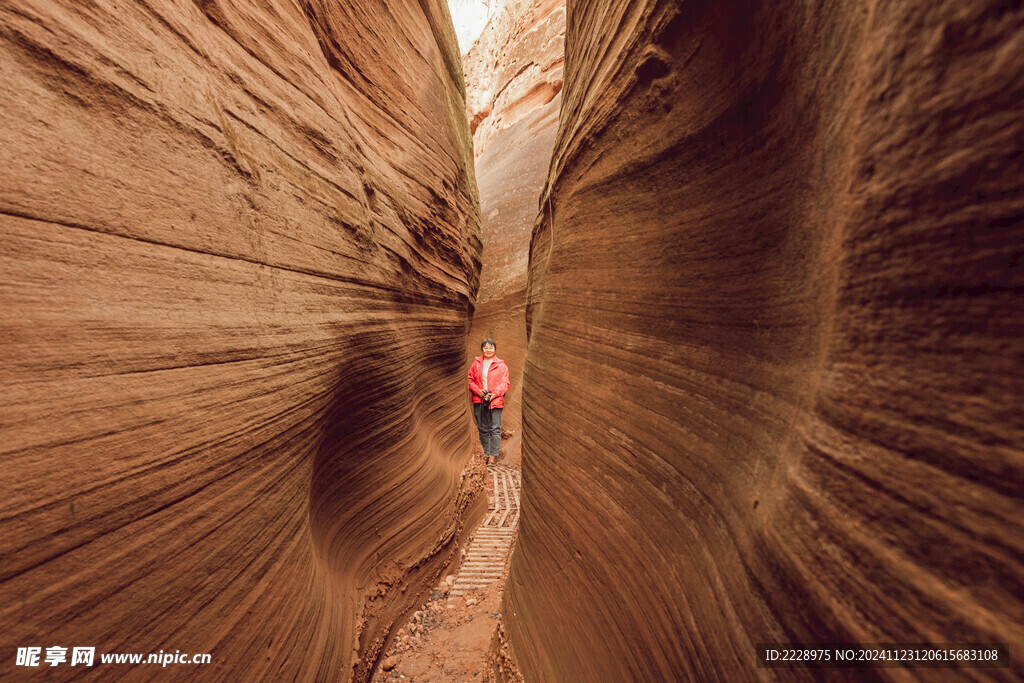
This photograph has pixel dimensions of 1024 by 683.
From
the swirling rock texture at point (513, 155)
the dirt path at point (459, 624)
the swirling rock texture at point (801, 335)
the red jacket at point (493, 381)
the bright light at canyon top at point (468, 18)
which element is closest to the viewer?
the swirling rock texture at point (801, 335)

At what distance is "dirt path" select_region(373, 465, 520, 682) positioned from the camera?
2.66 meters

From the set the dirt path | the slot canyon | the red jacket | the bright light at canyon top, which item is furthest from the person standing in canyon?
the bright light at canyon top

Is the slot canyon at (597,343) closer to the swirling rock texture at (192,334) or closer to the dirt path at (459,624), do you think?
the swirling rock texture at (192,334)

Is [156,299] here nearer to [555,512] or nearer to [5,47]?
[5,47]

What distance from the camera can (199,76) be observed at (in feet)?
4.52

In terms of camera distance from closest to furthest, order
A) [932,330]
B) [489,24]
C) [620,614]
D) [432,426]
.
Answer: [932,330], [620,614], [432,426], [489,24]

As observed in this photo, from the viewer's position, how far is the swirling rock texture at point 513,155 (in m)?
8.19

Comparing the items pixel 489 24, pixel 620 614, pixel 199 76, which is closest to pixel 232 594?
pixel 620 614

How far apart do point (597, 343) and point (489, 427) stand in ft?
15.4

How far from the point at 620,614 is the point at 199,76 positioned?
2.42 m

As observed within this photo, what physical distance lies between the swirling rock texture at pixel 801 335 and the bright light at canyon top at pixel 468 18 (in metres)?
27.9

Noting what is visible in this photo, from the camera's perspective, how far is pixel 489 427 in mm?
6074

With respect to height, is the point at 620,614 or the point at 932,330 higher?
the point at 932,330

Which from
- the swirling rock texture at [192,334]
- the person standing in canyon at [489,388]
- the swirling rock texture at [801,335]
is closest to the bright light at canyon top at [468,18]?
the person standing in canyon at [489,388]
